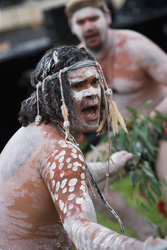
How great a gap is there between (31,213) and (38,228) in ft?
0.29

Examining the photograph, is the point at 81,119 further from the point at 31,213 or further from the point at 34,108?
the point at 31,213

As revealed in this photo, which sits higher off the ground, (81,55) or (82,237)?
(81,55)

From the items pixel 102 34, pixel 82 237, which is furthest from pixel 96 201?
pixel 82 237

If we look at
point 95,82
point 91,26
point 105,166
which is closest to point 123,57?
point 91,26

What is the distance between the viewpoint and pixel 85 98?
7.43 ft

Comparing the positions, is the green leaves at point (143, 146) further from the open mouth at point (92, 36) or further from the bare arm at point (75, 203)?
the bare arm at point (75, 203)

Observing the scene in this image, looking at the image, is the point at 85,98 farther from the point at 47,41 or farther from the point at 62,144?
the point at 47,41

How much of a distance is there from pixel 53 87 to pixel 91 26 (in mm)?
2278

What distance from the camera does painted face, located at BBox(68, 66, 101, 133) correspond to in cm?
226

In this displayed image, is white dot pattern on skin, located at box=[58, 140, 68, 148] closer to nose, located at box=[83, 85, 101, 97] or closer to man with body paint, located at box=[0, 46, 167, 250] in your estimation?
man with body paint, located at box=[0, 46, 167, 250]

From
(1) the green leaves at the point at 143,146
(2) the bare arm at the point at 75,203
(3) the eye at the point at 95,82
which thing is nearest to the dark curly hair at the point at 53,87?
(3) the eye at the point at 95,82

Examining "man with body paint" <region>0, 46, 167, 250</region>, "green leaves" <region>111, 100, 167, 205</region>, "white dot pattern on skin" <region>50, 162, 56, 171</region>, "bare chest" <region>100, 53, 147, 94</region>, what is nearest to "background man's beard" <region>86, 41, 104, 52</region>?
"bare chest" <region>100, 53, 147, 94</region>

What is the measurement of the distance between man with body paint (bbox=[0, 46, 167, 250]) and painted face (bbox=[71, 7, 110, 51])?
207cm

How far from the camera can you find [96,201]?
3885mm
